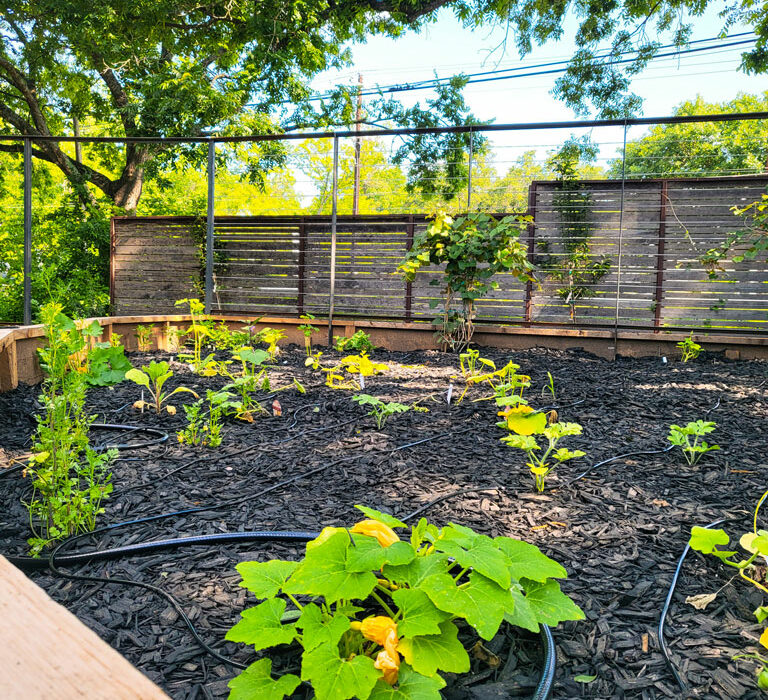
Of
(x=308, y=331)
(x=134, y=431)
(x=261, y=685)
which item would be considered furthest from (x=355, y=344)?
(x=261, y=685)

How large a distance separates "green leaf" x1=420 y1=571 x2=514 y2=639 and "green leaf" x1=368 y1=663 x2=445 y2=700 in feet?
0.37

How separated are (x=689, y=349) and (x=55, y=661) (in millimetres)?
5525

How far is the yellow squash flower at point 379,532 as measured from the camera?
1.24 meters

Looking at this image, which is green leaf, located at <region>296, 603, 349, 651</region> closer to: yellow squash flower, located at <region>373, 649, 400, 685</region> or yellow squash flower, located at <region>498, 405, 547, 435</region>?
yellow squash flower, located at <region>373, 649, 400, 685</region>

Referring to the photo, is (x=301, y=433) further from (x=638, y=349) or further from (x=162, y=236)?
(x=162, y=236)

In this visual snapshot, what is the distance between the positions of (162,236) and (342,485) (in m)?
6.93

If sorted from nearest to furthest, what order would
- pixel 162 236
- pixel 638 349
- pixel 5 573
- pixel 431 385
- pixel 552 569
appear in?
1. pixel 5 573
2. pixel 552 569
3. pixel 431 385
4. pixel 638 349
5. pixel 162 236

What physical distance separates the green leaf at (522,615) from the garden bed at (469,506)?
15 cm

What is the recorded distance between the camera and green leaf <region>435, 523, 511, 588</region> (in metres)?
1.02

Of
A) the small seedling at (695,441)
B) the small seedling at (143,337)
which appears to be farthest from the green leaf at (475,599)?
the small seedling at (143,337)

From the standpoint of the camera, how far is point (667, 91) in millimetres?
14945

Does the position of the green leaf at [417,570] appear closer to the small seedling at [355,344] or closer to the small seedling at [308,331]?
the small seedling at [308,331]

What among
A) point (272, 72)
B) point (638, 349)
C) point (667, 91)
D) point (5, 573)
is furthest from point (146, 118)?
point (667, 91)

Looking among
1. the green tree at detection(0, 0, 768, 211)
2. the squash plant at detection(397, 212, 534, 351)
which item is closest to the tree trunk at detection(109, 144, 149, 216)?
the green tree at detection(0, 0, 768, 211)
